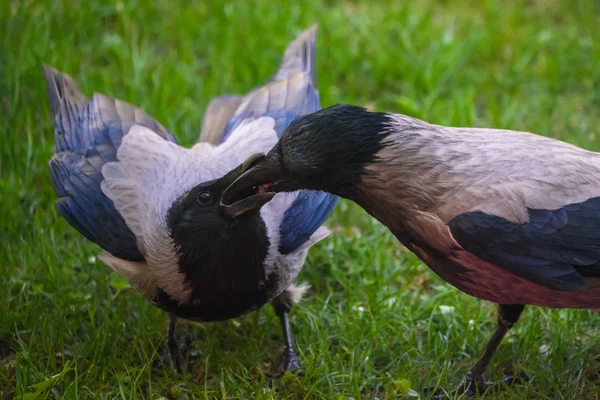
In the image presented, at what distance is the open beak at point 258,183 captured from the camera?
3.13 m

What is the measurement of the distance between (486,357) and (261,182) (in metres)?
1.29

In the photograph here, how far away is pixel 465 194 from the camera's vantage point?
3021mm

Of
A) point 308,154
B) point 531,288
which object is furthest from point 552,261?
point 308,154

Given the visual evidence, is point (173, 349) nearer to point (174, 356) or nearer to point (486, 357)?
point (174, 356)

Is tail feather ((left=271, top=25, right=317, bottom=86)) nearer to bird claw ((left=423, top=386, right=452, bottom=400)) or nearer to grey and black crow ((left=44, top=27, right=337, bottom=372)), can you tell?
grey and black crow ((left=44, top=27, right=337, bottom=372))

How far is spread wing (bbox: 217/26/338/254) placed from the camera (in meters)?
3.80

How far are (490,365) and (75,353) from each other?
6.10 feet

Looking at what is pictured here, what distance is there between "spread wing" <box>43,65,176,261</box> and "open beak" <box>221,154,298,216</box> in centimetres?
58

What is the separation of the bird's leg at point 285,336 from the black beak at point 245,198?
0.76 meters

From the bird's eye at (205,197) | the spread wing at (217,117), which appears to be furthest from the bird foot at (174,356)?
the spread wing at (217,117)

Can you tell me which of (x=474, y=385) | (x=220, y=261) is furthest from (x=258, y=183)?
(x=474, y=385)

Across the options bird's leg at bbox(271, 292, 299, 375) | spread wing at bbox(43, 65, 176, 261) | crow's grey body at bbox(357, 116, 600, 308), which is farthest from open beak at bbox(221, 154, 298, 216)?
bird's leg at bbox(271, 292, 299, 375)

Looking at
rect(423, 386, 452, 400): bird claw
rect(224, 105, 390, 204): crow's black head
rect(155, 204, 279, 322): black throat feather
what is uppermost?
rect(224, 105, 390, 204): crow's black head

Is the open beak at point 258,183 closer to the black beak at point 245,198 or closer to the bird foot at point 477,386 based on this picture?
the black beak at point 245,198
